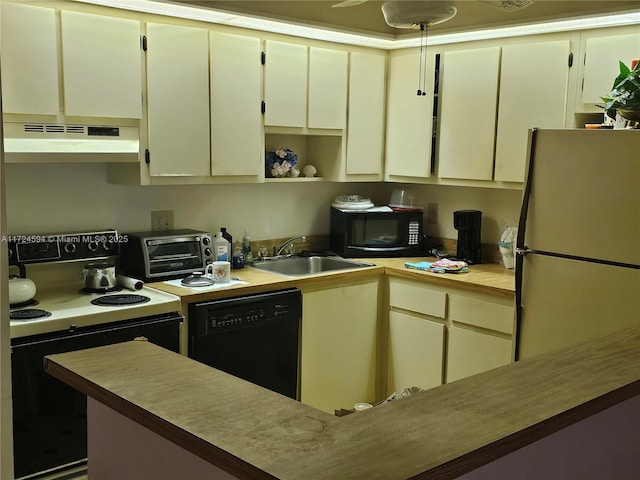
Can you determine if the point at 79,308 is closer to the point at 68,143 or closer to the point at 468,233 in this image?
the point at 68,143

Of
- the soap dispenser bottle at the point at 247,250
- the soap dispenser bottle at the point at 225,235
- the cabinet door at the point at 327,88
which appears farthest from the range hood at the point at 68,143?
the cabinet door at the point at 327,88

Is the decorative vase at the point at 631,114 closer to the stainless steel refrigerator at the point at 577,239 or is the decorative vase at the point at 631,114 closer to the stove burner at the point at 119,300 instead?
the stainless steel refrigerator at the point at 577,239

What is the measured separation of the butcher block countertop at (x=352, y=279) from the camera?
3.33 metres

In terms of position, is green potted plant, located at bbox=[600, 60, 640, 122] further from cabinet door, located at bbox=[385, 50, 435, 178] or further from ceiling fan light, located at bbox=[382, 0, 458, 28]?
cabinet door, located at bbox=[385, 50, 435, 178]

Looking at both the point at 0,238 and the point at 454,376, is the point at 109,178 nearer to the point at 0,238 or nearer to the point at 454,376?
the point at 0,238

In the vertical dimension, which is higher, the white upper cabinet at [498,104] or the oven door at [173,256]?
the white upper cabinet at [498,104]

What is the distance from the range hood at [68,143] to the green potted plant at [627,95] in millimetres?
2108

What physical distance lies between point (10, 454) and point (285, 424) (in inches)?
76.7

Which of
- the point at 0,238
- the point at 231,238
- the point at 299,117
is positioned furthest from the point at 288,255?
the point at 0,238

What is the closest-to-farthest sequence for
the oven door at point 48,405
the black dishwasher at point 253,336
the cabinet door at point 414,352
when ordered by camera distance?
1. the oven door at point 48,405
2. the black dishwasher at point 253,336
3. the cabinet door at point 414,352

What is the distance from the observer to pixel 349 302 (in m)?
3.90

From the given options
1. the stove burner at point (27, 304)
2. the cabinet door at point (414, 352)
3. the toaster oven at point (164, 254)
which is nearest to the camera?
the stove burner at point (27, 304)

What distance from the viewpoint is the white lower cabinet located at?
11.8 ft

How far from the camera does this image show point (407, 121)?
4.23 m
